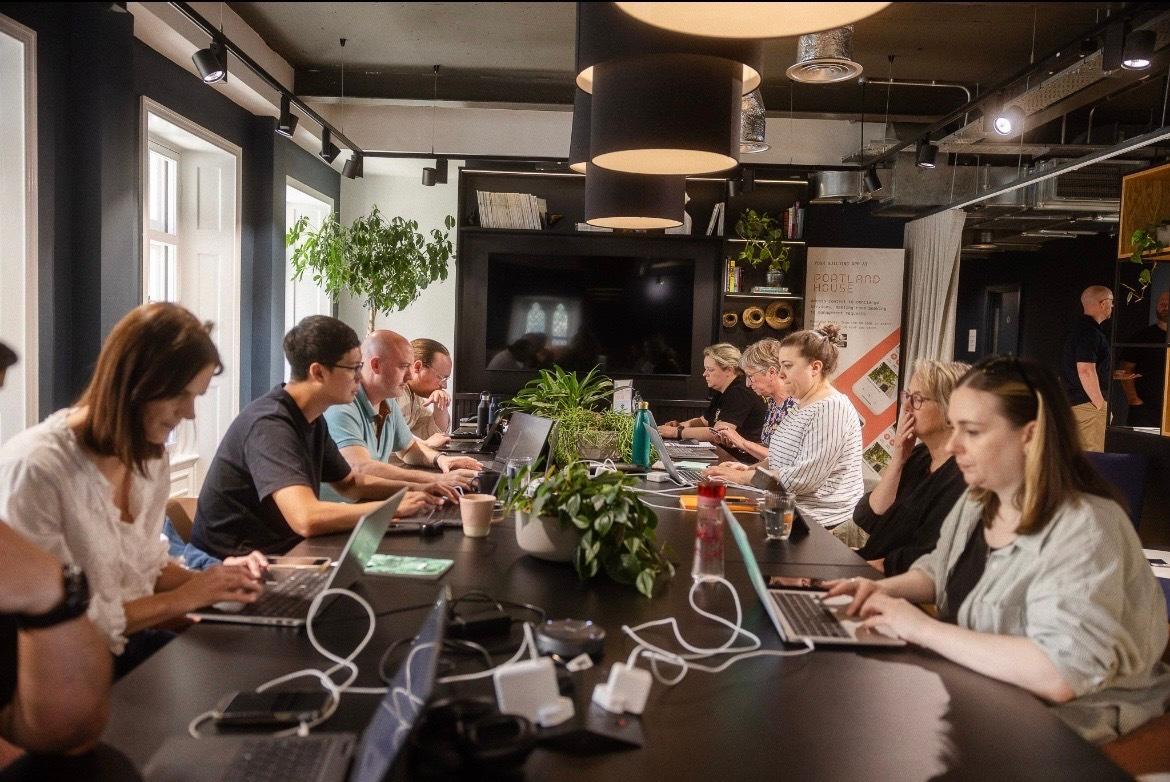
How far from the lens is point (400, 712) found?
39.2 inches

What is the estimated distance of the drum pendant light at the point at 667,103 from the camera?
7.38 ft

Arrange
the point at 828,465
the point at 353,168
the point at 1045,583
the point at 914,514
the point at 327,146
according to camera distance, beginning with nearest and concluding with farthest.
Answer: the point at 1045,583 < the point at 914,514 < the point at 828,465 < the point at 327,146 < the point at 353,168

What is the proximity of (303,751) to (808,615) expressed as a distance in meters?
0.99

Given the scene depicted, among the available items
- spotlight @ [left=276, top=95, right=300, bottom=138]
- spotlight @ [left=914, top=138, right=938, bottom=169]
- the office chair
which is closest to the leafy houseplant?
spotlight @ [left=276, top=95, right=300, bottom=138]

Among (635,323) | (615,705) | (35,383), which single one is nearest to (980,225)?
(635,323)

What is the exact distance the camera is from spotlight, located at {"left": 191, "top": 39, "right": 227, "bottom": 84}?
13.8 feet

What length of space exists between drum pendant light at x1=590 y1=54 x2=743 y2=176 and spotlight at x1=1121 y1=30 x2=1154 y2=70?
2.47 m

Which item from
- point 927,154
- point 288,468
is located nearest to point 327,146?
point 927,154

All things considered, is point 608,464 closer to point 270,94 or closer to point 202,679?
→ point 202,679

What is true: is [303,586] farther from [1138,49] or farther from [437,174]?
[437,174]

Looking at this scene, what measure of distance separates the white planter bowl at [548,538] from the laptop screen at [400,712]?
0.86 m

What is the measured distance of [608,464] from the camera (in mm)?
3684

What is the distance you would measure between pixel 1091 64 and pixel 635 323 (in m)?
3.77

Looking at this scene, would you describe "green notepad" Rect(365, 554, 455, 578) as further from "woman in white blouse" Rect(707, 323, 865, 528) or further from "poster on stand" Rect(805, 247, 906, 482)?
"poster on stand" Rect(805, 247, 906, 482)
